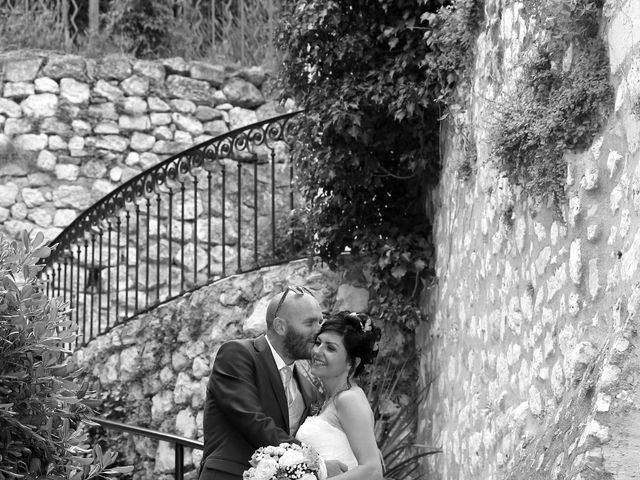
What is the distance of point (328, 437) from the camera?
14.4 ft

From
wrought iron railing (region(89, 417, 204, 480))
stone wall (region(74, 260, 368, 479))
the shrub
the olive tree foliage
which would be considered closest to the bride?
the olive tree foliage

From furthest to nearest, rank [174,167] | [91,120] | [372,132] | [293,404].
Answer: [91,120], [174,167], [372,132], [293,404]

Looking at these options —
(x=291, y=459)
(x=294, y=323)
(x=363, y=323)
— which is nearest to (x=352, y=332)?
(x=363, y=323)

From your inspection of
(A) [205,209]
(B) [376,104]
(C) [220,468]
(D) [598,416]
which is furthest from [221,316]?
(D) [598,416]

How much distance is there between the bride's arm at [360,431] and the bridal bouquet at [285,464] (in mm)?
320

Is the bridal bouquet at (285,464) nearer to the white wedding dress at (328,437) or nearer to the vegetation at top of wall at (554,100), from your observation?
the white wedding dress at (328,437)

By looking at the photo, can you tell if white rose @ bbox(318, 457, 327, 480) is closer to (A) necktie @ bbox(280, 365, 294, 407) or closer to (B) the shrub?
(A) necktie @ bbox(280, 365, 294, 407)

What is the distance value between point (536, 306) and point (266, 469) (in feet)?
5.34

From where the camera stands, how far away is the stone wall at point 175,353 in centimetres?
855

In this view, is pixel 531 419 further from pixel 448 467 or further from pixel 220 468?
pixel 448 467

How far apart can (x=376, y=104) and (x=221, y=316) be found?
8.18ft

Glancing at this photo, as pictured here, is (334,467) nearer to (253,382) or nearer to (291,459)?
(291,459)

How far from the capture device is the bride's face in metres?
4.48

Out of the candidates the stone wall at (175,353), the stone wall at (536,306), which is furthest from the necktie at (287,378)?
the stone wall at (175,353)
